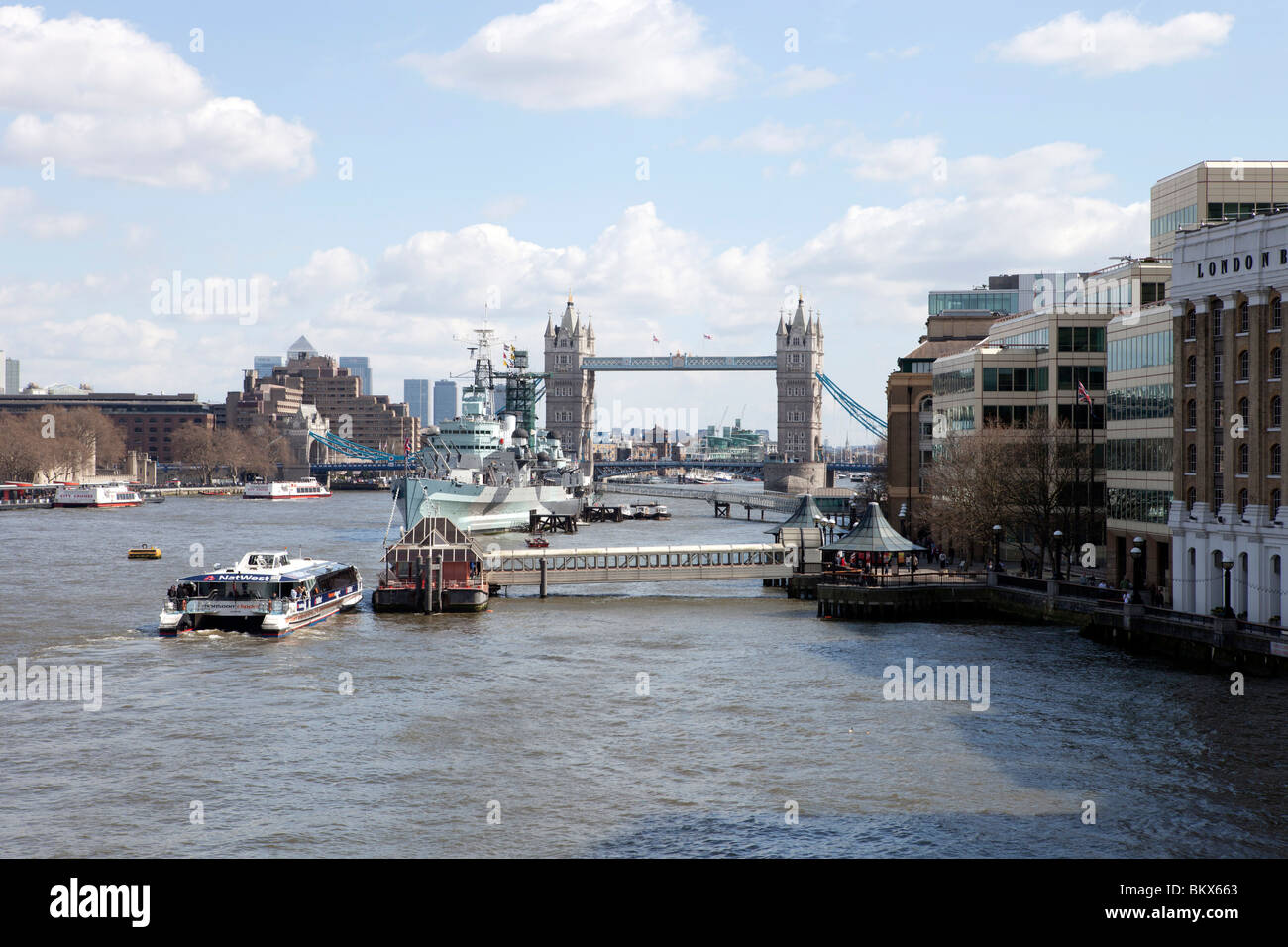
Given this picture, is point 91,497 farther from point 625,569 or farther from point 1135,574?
point 1135,574

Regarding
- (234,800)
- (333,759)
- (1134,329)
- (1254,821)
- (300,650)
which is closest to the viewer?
(1254,821)

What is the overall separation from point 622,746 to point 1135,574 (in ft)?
97.4

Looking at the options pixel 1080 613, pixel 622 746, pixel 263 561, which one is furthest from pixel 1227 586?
pixel 263 561

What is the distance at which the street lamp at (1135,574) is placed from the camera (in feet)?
160

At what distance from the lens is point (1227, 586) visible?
43906mm

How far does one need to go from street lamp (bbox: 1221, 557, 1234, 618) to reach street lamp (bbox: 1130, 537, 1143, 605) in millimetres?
3884

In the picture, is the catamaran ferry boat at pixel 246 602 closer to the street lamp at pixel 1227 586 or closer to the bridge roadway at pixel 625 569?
the bridge roadway at pixel 625 569

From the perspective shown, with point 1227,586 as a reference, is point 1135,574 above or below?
below

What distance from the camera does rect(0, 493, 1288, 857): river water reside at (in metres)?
24.7
